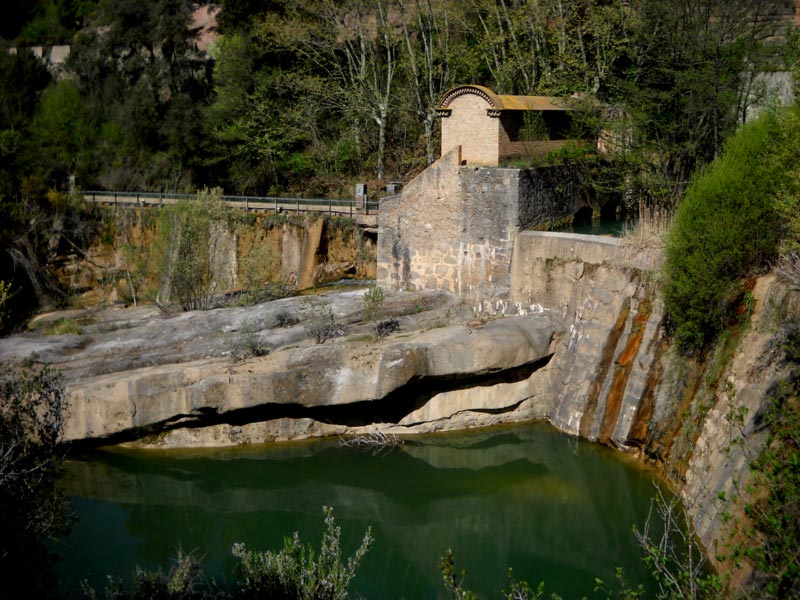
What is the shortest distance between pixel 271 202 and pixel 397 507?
14316 mm

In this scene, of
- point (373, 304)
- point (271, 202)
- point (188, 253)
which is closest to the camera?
point (373, 304)

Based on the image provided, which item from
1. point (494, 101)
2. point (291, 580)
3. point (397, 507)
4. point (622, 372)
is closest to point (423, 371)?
point (397, 507)

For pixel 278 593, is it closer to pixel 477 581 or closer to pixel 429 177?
pixel 477 581

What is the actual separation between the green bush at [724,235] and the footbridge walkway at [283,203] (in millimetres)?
10954

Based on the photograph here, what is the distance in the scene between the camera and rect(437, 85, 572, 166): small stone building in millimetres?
18969

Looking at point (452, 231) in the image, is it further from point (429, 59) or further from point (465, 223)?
point (429, 59)

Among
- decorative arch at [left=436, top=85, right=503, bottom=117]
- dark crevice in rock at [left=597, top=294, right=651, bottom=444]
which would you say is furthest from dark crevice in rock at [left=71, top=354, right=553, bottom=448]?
decorative arch at [left=436, top=85, right=503, bottom=117]

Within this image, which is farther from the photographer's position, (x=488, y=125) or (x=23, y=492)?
(x=488, y=125)

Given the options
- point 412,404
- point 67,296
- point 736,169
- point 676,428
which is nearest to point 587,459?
point 676,428

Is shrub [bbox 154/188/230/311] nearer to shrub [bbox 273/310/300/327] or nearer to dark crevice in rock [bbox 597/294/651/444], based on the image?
shrub [bbox 273/310/300/327]

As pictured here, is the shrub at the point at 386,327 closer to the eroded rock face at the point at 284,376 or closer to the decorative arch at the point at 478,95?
the eroded rock face at the point at 284,376

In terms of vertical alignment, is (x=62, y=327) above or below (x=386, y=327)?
below

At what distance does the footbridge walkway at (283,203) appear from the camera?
25.0 meters

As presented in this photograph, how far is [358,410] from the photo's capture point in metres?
16.6
